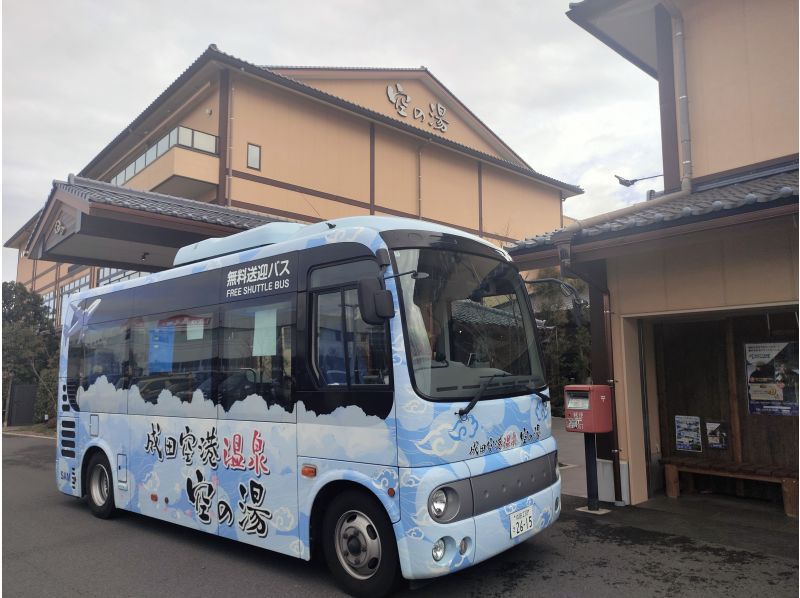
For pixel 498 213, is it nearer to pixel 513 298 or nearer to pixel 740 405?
pixel 740 405

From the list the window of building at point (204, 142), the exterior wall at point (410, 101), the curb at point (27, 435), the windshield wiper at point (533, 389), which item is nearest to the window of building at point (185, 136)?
the window of building at point (204, 142)

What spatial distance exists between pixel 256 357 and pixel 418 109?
63.0ft

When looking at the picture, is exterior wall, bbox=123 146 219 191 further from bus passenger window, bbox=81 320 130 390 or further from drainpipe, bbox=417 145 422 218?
bus passenger window, bbox=81 320 130 390

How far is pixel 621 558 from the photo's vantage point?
5.40 metres

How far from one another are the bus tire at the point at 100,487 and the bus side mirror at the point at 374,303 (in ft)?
16.2

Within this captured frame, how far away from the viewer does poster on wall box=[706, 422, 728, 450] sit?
7.88m

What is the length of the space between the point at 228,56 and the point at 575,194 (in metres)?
18.0

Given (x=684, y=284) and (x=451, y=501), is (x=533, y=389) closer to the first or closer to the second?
(x=451, y=501)

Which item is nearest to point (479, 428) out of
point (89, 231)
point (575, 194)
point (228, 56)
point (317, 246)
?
point (317, 246)

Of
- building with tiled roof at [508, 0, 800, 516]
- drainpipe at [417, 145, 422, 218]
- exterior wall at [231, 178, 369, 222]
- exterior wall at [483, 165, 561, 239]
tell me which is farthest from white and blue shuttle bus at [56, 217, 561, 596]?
exterior wall at [483, 165, 561, 239]

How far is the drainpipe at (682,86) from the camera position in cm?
848

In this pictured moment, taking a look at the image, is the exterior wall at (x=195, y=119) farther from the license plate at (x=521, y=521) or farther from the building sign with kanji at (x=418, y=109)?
the license plate at (x=521, y=521)

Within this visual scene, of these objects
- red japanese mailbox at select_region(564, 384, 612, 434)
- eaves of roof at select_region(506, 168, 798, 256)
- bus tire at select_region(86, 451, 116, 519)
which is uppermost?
eaves of roof at select_region(506, 168, 798, 256)

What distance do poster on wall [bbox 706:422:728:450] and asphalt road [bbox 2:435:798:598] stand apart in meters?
1.66
